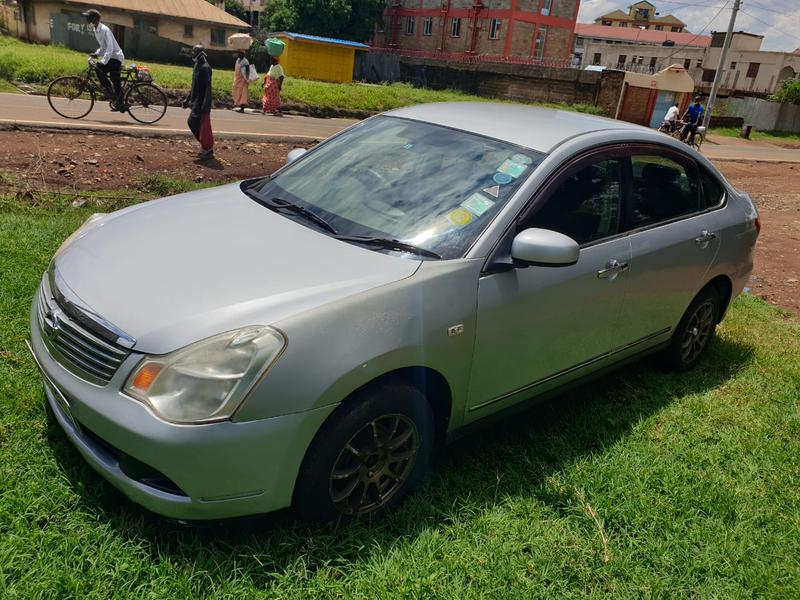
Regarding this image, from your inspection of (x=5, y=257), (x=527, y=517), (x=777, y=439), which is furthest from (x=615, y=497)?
(x=5, y=257)

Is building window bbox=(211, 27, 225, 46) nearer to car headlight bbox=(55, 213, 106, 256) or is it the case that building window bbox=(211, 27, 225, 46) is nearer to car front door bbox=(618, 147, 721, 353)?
car headlight bbox=(55, 213, 106, 256)

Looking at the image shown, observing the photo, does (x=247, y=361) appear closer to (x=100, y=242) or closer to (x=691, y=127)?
(x=100, y=242)

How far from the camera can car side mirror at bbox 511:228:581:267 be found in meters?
2.79

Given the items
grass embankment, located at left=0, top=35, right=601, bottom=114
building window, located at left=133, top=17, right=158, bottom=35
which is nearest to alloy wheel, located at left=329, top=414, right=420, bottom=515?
grass embankment, located at left=0, top=35, right=601, bottom=114

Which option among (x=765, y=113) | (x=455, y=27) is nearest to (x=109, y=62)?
(x=765, y=113)

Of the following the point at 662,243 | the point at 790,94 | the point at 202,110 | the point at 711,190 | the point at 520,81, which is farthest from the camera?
the point at 790,94

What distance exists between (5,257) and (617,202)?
13.9 feet

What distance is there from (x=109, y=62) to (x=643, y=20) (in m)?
106

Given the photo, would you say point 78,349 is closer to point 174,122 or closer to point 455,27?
point 174,122

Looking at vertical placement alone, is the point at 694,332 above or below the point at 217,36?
above

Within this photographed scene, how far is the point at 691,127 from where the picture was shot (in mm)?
21344

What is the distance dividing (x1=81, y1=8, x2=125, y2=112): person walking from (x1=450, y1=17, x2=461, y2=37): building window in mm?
47895

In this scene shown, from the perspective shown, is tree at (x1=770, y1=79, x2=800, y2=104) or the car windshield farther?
tree at (x1=770, y1=79, x2=800, y2=104)

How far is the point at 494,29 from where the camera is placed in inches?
2050
